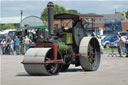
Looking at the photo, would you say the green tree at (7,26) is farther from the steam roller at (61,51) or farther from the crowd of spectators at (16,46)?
the steam roller at (61,51)

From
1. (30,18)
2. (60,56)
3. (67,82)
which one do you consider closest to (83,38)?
(60,56)

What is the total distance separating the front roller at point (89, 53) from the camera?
16.4 m

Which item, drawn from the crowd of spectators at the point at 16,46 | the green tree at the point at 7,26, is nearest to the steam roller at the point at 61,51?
the crowd of spectators at the point at 16,46

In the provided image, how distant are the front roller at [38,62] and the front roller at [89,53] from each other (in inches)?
59.1

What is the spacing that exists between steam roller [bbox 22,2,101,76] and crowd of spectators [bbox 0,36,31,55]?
595 inches

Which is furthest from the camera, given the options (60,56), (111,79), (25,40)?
(25,40)

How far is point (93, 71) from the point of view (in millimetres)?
16688

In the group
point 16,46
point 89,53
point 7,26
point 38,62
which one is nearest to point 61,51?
point 89,53

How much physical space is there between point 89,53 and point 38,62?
319cm

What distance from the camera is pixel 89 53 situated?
56.2 feet

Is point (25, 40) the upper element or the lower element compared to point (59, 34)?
lower

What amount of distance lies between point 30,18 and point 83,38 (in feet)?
116

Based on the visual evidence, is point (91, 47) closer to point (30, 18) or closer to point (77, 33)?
point (77, 33)

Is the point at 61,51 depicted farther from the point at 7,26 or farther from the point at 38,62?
the point at 7,26
